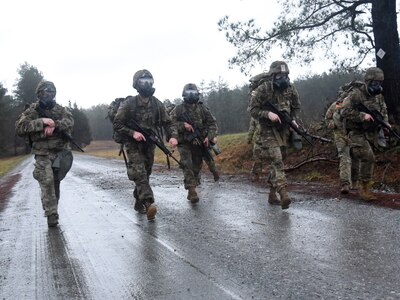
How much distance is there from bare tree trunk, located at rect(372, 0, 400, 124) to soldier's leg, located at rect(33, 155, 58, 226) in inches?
356

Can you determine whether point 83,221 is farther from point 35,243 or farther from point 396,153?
point 396,153

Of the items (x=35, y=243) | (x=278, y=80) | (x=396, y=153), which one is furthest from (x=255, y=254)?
(x=396, y=153)

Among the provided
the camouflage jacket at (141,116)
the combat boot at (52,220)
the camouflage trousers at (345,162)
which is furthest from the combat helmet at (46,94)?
the camouflage trousers at (345,162)

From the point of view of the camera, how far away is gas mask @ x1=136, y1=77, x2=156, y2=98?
7.25 meters

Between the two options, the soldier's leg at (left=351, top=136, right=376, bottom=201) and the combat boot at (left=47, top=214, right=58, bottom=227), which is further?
the soldier's leg at (left=351, top=136, right=376, bottom=201)

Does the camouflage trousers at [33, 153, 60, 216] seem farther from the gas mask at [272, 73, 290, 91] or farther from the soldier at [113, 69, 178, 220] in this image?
the gas mask at [272, 73, 290, 91]

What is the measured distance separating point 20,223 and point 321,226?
16.6 ft

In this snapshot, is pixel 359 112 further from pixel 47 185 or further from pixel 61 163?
pixel 47 185

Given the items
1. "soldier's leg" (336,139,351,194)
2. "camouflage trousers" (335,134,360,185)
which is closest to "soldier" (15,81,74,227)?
"soldier's leg" (336,139,351,194)

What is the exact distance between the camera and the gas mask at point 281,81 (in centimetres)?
741

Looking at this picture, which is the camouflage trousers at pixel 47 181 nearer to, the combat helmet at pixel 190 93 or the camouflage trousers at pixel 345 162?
the combat helmet at pixel 190 93

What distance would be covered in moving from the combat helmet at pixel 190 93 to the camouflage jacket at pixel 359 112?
9.34ft

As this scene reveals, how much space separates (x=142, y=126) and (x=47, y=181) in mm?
1739

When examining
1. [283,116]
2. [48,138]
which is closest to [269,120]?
[283,116]
